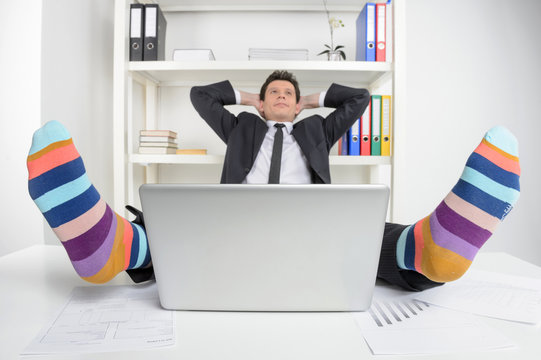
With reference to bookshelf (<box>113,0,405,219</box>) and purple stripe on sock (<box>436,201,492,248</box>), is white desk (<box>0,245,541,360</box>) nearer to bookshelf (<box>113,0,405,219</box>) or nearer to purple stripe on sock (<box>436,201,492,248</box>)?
purple stripe on sock (<box>436,201,492,248</box>)

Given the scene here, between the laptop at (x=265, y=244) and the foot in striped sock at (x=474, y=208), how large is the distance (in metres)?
0.13

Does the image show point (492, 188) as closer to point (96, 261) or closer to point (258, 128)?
point (96, 261)

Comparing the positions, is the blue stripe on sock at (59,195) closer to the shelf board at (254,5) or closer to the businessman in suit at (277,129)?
the businessman in suit at (277,129)

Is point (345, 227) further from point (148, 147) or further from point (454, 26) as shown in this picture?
point (454, 26)

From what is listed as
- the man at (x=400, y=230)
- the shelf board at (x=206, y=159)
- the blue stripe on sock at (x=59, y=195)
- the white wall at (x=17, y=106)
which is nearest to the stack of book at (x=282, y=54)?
the shelf board at (x=206, y=159)

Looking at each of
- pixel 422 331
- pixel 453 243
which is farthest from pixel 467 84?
pixel 422 331

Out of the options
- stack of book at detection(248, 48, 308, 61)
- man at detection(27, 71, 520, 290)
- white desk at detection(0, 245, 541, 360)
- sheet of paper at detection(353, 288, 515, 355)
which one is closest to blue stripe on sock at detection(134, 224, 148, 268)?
man at detection(27, 71, 520, 290)

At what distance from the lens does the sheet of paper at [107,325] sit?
40 cm

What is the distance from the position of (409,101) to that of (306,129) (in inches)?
37.0

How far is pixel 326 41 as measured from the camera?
222 centimetres

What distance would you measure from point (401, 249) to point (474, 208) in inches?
5.3

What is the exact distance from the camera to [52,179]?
22.0 inches

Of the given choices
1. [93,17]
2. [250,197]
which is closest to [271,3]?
[93,17]

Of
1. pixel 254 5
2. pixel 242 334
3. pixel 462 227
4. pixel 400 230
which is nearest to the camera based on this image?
pixel 242 334
